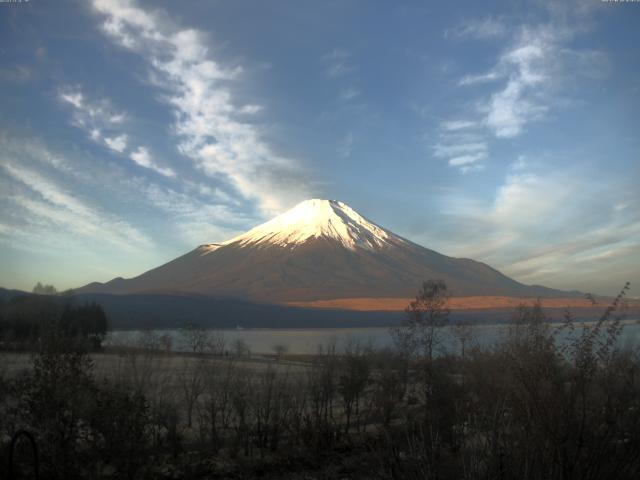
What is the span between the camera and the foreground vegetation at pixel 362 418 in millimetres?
4570

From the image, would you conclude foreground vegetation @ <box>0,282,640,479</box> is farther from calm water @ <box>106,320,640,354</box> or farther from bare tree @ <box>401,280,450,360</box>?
bare tree @ <box>401,280,450,360</box>

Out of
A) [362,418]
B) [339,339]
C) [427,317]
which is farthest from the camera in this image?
[339,339]

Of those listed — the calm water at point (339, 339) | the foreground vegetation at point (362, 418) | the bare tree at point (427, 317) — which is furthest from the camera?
the bare tree at point (427, 317)

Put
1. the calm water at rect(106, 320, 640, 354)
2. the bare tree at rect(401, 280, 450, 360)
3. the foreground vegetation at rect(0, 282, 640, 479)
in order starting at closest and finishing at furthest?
1. the foreground vegetation at rect(0, 282, 640, 479)
2. the calm water at rect(106, 320, 640, 354)
3. the bare tree at rect(401, 280, 450, 360)

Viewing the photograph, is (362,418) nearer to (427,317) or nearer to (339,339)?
(427,317)

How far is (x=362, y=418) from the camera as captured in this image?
22234 mm

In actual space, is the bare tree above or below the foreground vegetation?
above

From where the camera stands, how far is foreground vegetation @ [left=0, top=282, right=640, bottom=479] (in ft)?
15.0

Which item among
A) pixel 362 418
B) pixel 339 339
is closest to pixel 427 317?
pixel 362 418

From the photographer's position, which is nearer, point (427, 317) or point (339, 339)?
point (427, 317)

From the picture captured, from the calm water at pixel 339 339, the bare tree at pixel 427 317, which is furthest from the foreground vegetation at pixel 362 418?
the bare tree at pixel 427 317

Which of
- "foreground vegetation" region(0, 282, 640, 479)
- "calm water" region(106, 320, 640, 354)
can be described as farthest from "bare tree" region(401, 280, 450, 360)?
"foreground vegetation" region(0, 282, 640, 479)

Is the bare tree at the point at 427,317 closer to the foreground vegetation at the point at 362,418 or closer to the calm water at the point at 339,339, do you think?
the calm water at the point at 339,339

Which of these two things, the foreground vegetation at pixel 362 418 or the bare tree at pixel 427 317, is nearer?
the foreground vegetation at pixel 362 418
